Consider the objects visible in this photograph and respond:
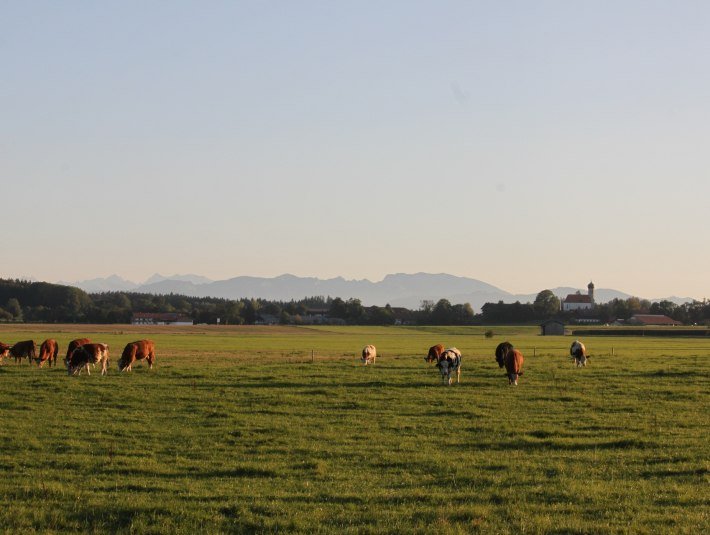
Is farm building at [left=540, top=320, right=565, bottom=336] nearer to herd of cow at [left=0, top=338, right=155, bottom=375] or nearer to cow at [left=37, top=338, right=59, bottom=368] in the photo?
herd of cow at [left=0, top=338, right=155, bottom=375]

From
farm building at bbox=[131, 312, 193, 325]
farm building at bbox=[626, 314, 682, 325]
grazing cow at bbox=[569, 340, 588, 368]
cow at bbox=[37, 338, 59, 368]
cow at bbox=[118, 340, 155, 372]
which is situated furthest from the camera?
farm building at bbox=[131, 312, 193, 325]

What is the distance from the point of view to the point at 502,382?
34031mm

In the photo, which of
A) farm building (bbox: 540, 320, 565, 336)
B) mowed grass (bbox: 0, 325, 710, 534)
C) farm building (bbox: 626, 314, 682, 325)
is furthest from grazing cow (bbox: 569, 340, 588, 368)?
farm building (bbox: 626, 314, 682, 325)

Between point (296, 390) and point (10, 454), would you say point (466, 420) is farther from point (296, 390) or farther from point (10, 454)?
point (10, 454)

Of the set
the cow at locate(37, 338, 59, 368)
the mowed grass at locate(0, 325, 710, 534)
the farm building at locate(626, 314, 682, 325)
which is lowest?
the mowed grass at locate(0, 325, 710, 534)

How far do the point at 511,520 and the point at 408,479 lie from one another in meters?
3.48

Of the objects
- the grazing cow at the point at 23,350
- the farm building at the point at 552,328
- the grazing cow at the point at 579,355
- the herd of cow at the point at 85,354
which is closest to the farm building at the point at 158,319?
the farm building at the point at 552,328

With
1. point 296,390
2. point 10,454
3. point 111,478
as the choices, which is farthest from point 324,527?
point 296,390

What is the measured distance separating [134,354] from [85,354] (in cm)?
350

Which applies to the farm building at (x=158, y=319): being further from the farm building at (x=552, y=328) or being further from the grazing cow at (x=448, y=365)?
the grazing cow at (x=448, y=365)

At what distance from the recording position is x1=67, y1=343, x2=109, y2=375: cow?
36.3 m

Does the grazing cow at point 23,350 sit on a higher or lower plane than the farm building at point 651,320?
lower

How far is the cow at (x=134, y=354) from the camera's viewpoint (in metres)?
38.8

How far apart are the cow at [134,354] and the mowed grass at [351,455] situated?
13.9ft
